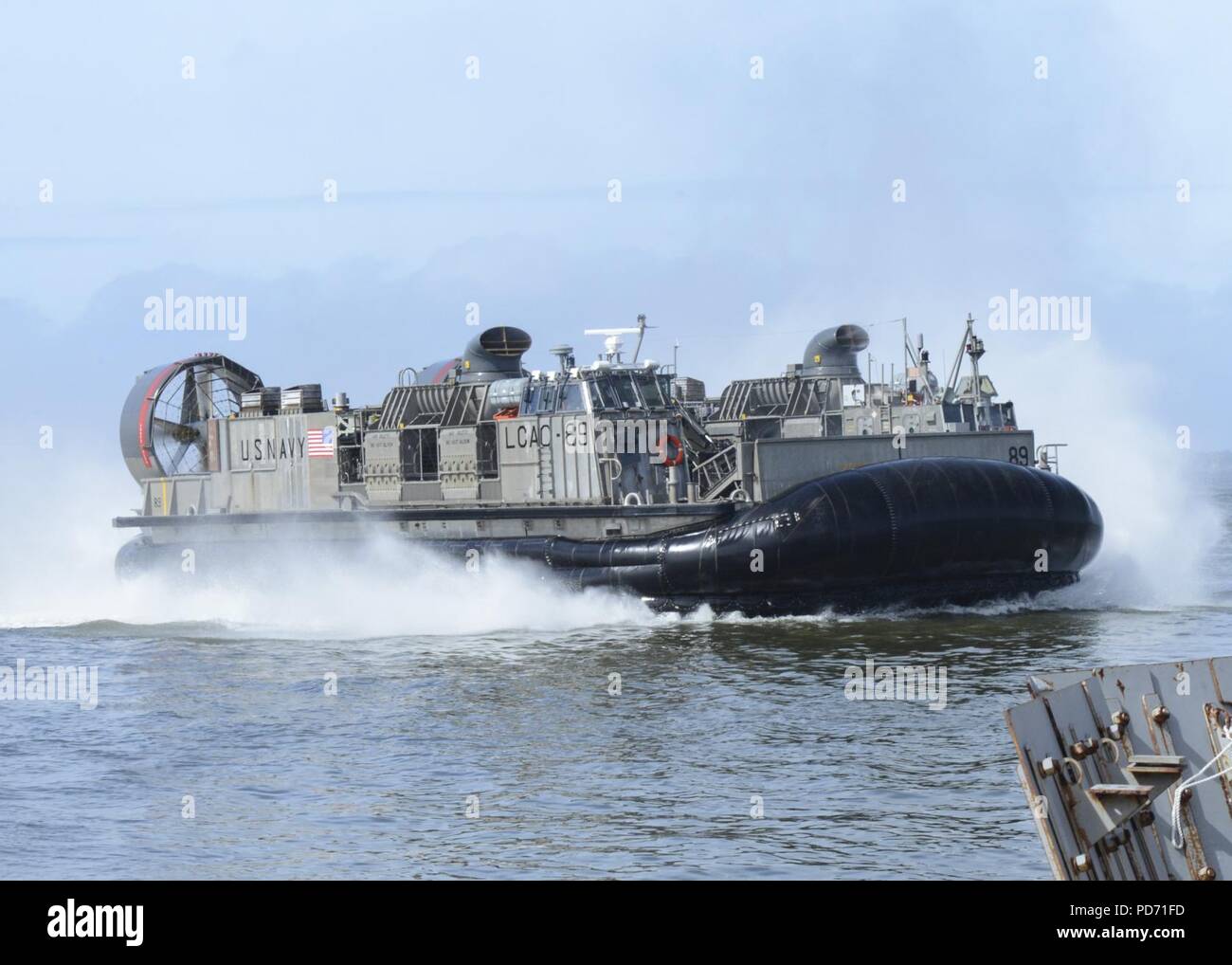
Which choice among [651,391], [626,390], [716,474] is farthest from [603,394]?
[716,474]

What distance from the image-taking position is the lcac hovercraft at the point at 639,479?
59.8 feet

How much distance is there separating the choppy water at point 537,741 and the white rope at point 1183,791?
4.48ft

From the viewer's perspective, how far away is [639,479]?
20.1 meters

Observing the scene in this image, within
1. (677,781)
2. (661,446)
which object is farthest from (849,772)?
(661,446)

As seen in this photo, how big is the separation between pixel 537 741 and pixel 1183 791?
6.43 meters

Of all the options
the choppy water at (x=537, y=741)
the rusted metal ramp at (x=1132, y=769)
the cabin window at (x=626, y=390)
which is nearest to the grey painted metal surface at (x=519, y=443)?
the cabin window at (x=626, y=390)

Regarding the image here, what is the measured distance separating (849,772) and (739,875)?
8.44ft

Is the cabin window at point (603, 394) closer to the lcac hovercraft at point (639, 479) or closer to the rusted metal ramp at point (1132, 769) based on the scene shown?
the lcac hovercraft at point (639, 479)

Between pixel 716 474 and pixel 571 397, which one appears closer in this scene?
pixel 716 474

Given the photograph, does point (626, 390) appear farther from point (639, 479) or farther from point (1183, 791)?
point (1183, 791)

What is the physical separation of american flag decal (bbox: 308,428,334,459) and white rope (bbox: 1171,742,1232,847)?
17706mm

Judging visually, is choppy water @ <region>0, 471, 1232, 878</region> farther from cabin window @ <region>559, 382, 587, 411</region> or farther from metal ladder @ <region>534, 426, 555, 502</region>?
cabin window @ <region>559, 382, 587, 411</region>

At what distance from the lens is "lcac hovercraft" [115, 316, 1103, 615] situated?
1823 cm
